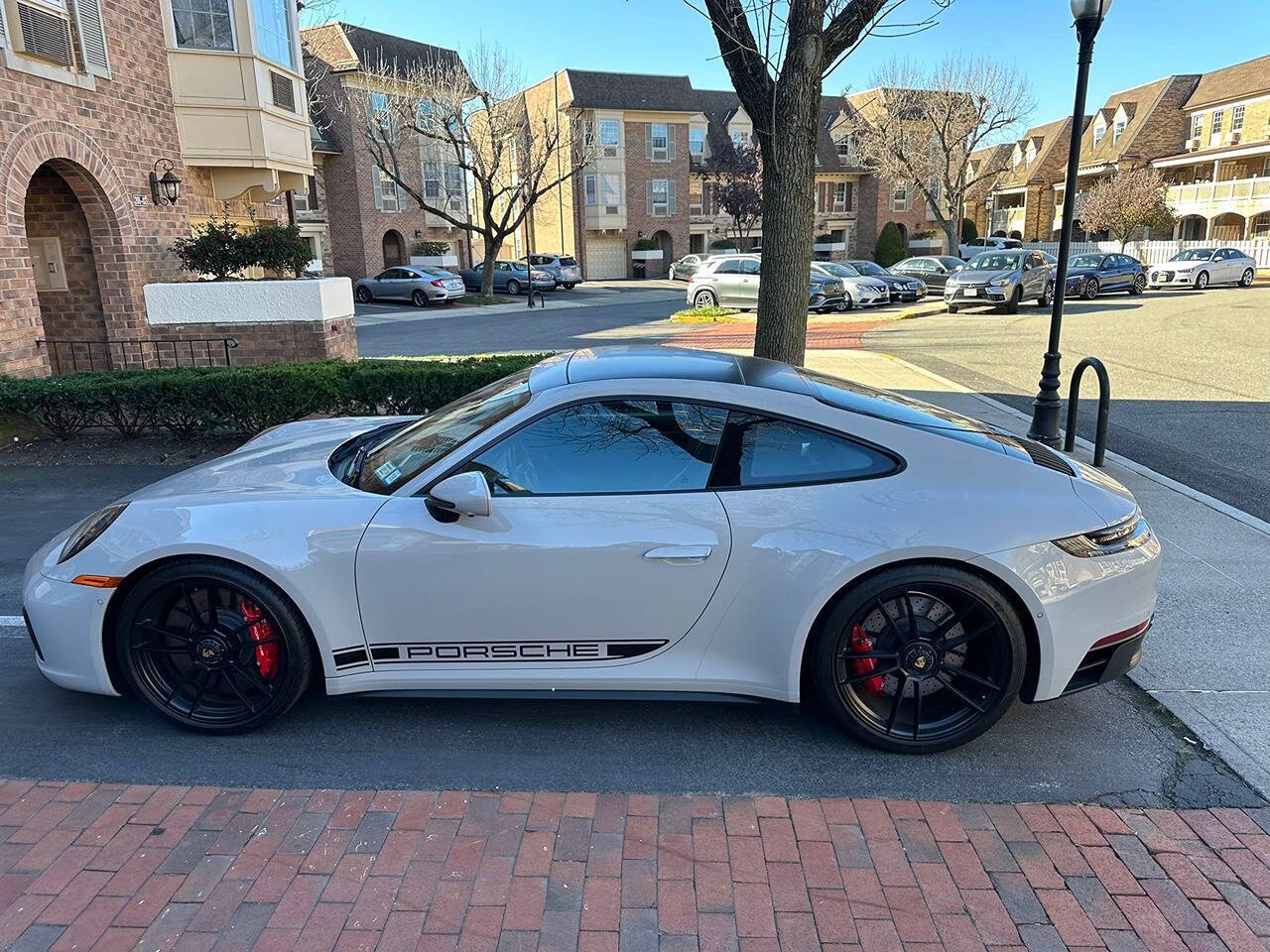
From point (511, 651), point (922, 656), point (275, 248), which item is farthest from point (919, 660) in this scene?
point (275, 248)

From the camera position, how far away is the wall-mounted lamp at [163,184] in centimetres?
1299

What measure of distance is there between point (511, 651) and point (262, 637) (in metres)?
0.97

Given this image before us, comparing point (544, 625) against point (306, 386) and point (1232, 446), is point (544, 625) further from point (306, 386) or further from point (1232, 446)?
point (1232, 446)

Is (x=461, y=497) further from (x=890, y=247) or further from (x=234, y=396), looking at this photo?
(x=890, y=247)

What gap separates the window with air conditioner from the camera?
13430 mm

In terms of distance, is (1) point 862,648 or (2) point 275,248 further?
(2) point 275,248

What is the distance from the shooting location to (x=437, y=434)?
370 cm

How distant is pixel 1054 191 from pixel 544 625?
6259 cm

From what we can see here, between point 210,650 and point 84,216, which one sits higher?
point 84,216

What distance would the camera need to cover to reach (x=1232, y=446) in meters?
8.29

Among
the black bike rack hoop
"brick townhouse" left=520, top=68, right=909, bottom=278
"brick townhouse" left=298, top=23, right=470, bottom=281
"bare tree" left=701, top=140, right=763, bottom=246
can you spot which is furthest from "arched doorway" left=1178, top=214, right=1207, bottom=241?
the black bike rack hoop

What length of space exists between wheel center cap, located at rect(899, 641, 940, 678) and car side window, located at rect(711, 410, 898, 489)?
662 mm

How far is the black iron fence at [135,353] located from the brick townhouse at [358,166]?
23.9 m

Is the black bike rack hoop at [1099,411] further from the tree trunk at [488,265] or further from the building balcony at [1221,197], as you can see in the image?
the building balcony at [1221,197]
